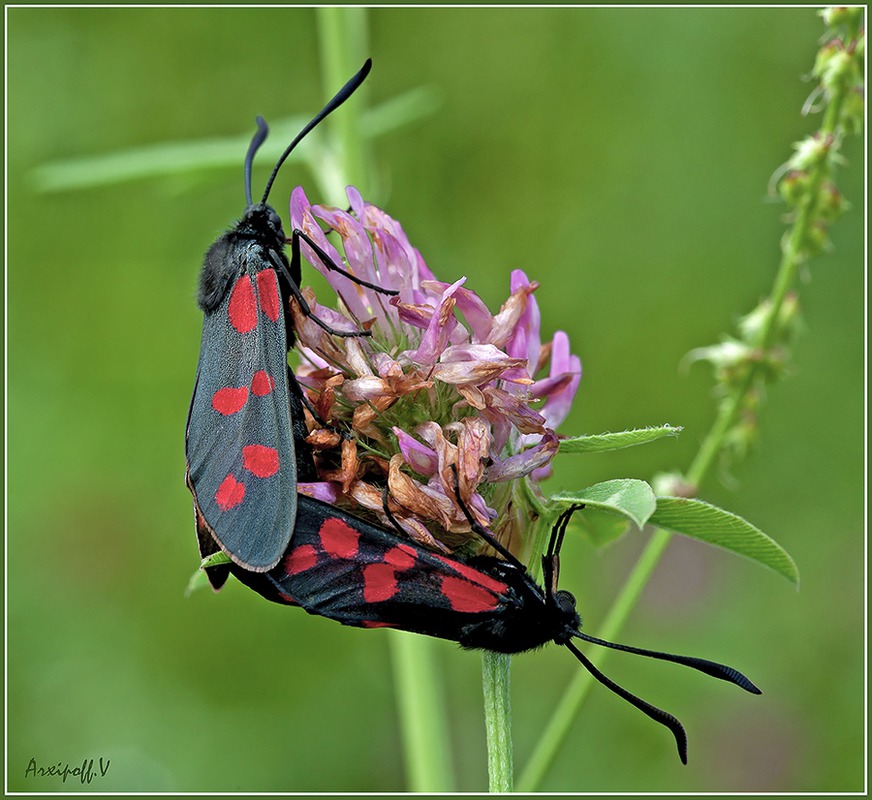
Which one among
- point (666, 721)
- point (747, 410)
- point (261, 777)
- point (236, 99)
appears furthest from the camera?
point (236, 99)

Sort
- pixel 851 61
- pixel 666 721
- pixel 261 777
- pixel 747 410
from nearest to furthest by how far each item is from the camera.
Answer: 1. pixel 666 721
2. pixel 851 61
3. pixel 747 410
4. pixel 261 777

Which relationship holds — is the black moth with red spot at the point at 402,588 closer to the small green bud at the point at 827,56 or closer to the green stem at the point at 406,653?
the small green bud at the point at 827,56

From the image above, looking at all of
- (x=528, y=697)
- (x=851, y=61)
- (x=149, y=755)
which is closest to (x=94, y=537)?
(x=149, y=755)

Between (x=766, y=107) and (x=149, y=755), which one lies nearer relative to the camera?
(x=149, y=755)

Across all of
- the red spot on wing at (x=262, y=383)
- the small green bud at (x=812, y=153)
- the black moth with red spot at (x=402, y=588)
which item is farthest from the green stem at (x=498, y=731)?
the small green bud at (x=812, y=153)

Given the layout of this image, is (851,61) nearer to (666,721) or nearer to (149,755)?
(666,721)

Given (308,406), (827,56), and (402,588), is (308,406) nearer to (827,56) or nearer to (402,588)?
(402,588)
